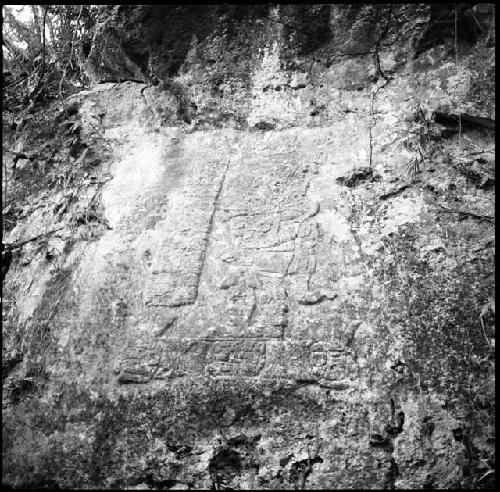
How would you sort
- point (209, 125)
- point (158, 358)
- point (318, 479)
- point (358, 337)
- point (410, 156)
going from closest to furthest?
point (318, 479) → point (358, 337) → point (158, 358) → point (410, 156) → point (209, 125)

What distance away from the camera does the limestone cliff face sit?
8.24 feet

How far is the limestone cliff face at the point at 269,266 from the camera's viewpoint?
8.24ft

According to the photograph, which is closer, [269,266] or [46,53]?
[269,266]

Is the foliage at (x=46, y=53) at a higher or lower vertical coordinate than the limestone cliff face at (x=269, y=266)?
higher

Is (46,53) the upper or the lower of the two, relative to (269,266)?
upper

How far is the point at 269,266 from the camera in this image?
9.80 feet

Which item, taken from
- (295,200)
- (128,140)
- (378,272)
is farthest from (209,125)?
(378,272)

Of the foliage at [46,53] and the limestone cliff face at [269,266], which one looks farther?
the foliage at [46,53]

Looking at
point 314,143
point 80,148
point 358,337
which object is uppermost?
point 80,148

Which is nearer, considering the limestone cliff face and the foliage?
the limestone cliff face

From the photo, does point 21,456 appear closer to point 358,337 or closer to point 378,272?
point 358,337

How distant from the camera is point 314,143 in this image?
10.8 ft

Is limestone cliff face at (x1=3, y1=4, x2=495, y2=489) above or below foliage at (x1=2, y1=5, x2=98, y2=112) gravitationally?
below

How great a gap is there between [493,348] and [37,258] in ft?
9.28
